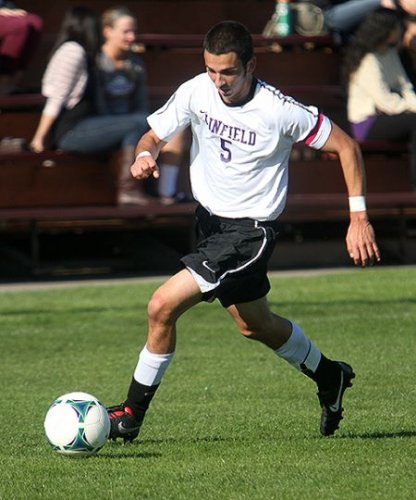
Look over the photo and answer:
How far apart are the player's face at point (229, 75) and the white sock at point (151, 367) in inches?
49.9

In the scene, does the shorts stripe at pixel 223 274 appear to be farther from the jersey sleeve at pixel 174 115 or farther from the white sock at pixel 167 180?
the white sock at pixel 167 180

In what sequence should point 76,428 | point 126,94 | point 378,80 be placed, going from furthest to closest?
point 378,80 → point 126,94 → point 76,428

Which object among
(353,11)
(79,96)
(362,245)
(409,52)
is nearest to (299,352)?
(362,245)

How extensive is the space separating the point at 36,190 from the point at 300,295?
3230 millimetres

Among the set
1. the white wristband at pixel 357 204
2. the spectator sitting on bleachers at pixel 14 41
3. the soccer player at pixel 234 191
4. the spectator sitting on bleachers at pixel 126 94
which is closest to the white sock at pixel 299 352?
the soccer player at pixel 234 191

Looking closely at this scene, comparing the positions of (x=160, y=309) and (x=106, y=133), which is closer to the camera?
(x=160, y=309)

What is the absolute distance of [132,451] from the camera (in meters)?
6.55

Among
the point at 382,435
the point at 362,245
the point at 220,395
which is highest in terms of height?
the point at 362,245

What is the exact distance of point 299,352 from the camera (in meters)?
7.00

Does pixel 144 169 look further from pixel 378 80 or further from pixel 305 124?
pixel 378 80

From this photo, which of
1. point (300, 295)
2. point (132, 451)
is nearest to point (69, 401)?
point (132, 451)

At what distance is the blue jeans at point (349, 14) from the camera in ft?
47.4

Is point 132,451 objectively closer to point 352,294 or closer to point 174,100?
point 174,100

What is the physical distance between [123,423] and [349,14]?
8.76 m
